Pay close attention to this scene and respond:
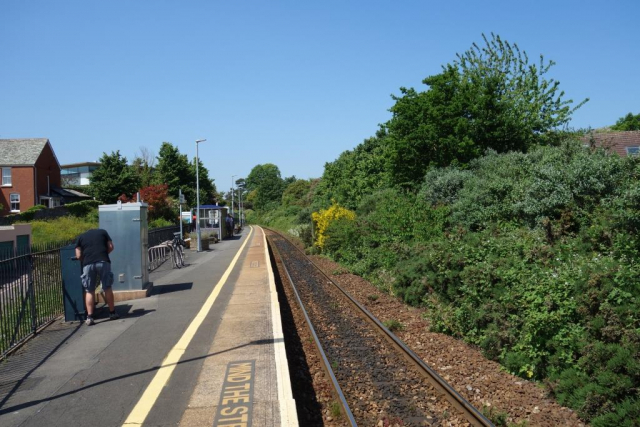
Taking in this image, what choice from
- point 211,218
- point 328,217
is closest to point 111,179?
point 211,218

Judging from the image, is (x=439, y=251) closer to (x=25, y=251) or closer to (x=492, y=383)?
(x=492, y=383)

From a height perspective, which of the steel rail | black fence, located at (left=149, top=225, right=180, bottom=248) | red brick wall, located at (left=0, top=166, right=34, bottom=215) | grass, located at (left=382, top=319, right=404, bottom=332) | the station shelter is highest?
red brick wall, located at (left=0, top=166, right=34, bottom=215)

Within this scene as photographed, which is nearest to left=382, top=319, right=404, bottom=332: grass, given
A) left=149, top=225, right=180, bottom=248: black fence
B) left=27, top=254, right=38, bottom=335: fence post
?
left=27, top=254, right=38, bottom=335: fence post

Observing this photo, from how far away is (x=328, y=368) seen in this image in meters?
7.81

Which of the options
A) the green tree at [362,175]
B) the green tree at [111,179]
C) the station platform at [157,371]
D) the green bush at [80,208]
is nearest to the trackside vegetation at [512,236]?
the station platform at [157,371]

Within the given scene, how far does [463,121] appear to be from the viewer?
2034 centimetres

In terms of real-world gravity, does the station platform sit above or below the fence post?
below

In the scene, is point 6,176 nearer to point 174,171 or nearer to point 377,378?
point 174,171

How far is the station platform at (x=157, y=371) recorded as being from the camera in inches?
210

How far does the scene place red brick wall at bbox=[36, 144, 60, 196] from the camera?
154 ft

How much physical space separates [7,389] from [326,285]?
11.4 m

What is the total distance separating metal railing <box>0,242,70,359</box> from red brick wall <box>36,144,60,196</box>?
137ft

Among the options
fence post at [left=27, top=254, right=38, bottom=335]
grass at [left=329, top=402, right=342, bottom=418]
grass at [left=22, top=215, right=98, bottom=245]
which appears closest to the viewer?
grass at [left=329, top=402, right=342, bottom=418]

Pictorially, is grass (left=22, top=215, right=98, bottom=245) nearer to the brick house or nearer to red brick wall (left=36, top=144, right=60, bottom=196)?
the brick house
